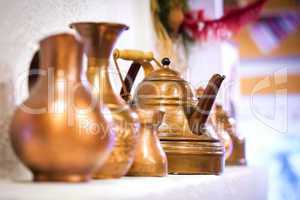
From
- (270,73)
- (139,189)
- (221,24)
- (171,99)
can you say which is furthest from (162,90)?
(270,73)

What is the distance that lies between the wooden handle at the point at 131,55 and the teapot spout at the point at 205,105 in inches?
5.1

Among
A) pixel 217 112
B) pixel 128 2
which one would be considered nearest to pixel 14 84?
pixel 128 2

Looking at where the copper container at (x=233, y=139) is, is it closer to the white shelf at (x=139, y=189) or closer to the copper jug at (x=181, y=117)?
the white shelf at (x=139, y=189)

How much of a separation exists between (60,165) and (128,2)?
0.78 m

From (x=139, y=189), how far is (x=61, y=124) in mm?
129

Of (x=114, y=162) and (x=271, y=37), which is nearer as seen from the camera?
(x=114, y=162)

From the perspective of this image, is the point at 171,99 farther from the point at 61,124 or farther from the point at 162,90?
the point at 61,124

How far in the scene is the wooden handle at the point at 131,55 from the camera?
1.23 m

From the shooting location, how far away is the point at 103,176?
0.98 m

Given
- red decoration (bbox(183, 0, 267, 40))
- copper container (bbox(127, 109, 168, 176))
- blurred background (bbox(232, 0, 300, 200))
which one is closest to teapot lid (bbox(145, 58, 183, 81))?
copper container (bbox(127, 109, 168, 176))

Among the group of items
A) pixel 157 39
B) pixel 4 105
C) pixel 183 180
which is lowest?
pixel 183 180

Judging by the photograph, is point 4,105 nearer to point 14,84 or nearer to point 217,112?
point 14,84

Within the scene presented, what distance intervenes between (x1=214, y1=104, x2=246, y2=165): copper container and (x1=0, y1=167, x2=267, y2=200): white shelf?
0.79 ft

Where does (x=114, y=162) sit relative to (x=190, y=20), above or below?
below
